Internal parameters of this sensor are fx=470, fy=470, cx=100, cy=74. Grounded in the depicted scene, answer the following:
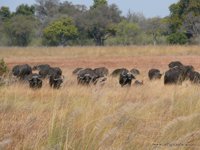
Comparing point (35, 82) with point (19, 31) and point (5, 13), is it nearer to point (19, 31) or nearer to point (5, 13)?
point (19, 31)

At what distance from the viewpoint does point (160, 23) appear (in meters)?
65.9

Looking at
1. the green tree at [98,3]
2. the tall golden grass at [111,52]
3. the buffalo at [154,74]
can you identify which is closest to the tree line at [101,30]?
the green tree at [98,3]

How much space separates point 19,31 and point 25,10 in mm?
18087

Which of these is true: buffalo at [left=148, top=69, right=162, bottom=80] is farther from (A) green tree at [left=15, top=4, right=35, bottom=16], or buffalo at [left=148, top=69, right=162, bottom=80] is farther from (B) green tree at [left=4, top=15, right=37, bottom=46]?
(A) green tree at [left=15, top=4, right=35, bottom=16]

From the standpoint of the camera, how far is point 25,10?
274 feet

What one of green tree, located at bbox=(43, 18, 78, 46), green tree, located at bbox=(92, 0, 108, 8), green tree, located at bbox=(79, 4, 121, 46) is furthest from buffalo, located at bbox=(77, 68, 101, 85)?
green tree, located at bbox=(92, 0, 108, 8)

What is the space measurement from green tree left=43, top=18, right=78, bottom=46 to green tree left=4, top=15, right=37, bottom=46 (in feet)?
12.8

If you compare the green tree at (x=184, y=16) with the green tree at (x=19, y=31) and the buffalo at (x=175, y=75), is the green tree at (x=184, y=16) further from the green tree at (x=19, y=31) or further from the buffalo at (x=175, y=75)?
the buffalo at (x=175, y=75)

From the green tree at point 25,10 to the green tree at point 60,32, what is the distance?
61.1 feet

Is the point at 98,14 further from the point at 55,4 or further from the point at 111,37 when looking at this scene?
the point at 55,4

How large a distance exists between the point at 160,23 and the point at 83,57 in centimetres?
3133

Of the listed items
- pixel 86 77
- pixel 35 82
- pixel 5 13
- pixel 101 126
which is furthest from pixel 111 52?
pixel 5 13

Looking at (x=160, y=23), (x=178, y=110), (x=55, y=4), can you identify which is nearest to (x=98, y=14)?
(x=160, y=23)

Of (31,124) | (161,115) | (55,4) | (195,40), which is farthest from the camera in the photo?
(55,4)
